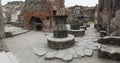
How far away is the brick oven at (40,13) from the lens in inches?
350

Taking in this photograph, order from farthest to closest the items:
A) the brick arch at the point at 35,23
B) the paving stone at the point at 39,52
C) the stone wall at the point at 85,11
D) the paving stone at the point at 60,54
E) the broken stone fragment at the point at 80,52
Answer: the stone wall at the point at 85,11
the brick arch at the point at 35,23
the paving stone at the point at 39,52
the broken stone fragment at the point at 80,52
the paving stone at the point at 60,54

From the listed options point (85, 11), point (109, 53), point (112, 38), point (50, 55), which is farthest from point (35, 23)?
point (85, 11)

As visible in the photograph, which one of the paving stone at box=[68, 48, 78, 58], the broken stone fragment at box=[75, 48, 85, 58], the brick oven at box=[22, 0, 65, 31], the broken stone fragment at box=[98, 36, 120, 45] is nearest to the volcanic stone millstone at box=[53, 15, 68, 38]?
the paving stone at box=[68, 48, 78, 58]

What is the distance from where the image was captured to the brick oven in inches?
350

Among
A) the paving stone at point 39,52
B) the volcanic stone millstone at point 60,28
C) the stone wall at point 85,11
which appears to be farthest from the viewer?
the stone wall at point 85,11

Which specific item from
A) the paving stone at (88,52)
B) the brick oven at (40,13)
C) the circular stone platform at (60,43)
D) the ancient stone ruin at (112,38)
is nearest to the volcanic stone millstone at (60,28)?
the circular stone platform at (60,43)

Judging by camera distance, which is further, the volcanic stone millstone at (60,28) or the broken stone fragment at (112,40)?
the volcanic stone millstone at (60,28)

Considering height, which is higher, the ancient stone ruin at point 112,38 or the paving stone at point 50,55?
the ancient stone ruin at point 112,38

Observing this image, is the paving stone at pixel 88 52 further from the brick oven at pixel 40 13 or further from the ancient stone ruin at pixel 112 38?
the brick oven at pixel 40 13

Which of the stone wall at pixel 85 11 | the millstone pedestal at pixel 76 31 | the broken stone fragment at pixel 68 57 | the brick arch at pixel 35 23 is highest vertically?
the stone wall at pixel 85 11

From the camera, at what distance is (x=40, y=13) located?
9.03 meters

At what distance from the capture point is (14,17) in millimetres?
16266

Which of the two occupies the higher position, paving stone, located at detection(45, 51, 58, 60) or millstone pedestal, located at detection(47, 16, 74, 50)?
millstone pedestal, located at detection(47, 16, 74, 50)

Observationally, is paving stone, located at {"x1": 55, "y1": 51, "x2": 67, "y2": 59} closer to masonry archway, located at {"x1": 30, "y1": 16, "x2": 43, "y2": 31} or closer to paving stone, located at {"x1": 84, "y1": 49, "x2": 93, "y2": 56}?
paving stone, located at {"x1": 84, "y1": 49, "x2": 93, "y2": 56}
